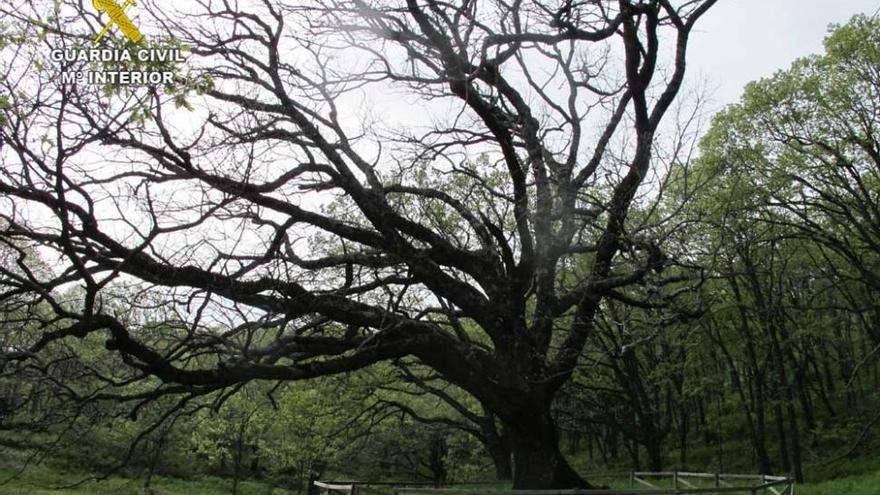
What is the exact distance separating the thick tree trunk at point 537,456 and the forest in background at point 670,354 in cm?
62

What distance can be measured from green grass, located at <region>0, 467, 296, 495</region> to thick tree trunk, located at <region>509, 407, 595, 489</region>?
806 inches

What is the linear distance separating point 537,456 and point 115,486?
25387mm

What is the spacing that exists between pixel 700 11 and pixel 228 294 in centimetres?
908

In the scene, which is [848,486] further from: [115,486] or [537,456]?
[115,486]

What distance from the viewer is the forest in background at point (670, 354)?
10148 mm

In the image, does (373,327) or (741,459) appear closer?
(373,327)

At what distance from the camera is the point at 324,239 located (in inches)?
469

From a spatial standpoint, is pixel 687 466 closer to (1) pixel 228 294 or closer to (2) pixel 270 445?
(2) pixel 270 445

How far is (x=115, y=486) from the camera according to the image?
29266mm

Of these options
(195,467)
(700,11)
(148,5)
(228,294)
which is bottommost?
(195,467)

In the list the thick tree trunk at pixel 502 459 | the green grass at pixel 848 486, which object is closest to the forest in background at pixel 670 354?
the thick tree trunk at pixel 502 459

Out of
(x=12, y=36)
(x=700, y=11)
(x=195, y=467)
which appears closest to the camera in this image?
(x=12, y=36)

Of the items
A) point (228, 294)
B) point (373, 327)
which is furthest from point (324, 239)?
point (228, 294)

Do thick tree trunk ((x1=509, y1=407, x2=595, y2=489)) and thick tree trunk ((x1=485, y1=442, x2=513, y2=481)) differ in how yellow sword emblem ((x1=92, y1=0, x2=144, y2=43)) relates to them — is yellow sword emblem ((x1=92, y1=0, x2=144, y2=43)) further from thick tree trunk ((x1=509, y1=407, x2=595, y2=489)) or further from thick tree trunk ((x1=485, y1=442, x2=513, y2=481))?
thick tree trunk ((x1=485, y1=442, x2=513, y2=481))
